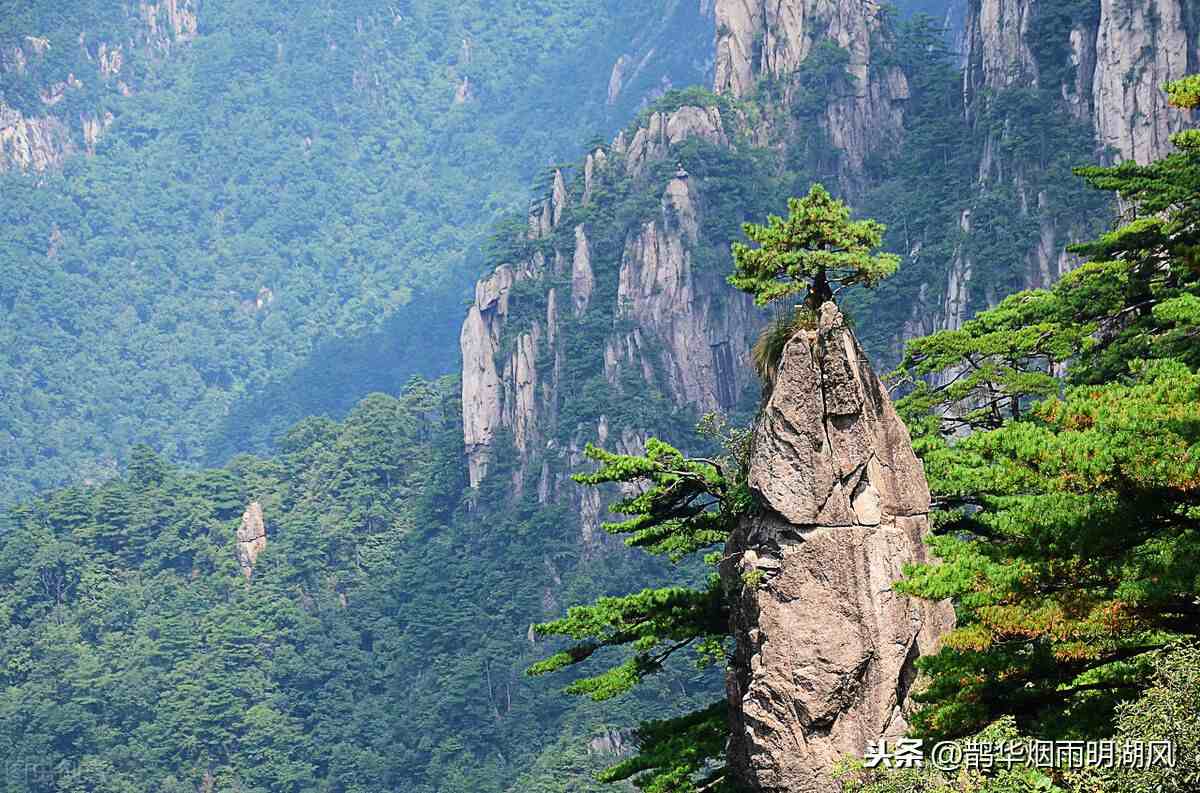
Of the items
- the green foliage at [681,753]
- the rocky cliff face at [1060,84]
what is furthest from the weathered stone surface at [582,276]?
the green foliage at [681,753]

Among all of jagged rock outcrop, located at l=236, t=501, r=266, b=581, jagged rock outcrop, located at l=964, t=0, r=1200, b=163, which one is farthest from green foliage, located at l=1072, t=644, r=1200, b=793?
jagged rock outcrop, located at l=236, t=501, r=266, b=581

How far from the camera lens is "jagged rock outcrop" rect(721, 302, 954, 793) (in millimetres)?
18047

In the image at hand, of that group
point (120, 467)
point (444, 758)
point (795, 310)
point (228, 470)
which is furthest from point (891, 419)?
point (120, 467)

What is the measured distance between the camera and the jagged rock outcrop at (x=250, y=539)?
109062mm

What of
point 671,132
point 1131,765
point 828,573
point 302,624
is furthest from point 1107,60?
point 1131,765

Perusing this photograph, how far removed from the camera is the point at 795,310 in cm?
1884

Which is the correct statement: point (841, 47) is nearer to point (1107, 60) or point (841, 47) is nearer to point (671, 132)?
point (671, 132)

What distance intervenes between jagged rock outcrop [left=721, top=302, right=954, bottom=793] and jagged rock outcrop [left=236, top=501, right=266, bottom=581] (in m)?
93.2

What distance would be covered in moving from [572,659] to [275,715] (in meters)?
74.4

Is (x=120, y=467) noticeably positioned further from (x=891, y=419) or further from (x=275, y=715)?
(x=891, y=419)

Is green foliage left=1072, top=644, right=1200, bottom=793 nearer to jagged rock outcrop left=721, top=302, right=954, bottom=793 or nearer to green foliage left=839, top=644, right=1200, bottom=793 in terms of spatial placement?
green foliage left=839, top=644, right=1200, bottom=793

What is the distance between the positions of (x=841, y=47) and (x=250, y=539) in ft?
154

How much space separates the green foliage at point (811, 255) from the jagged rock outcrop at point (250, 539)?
92960 mm

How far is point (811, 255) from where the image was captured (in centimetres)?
1866
